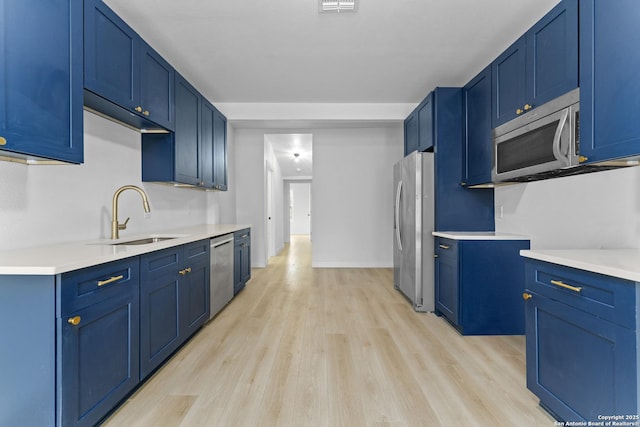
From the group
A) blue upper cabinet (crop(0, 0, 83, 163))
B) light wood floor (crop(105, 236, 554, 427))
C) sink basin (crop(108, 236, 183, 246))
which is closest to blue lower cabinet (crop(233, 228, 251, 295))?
light wood floor (crop(105, 236, 554, 427))

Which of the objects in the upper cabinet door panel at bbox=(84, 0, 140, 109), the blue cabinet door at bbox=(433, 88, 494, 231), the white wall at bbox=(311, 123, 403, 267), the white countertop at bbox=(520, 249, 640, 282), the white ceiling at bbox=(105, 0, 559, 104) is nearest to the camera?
the white countertop at bbox=(520, 249, 640, 282)

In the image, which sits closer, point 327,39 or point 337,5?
point 337,5

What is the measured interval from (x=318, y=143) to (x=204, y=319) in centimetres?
382

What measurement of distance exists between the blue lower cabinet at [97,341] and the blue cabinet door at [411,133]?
3389mm

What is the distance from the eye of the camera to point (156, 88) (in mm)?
2570

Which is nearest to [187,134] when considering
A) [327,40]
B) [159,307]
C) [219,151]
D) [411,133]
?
[219,151]

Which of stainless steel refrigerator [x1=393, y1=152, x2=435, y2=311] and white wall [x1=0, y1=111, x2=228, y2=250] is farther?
stainless steel refrigerator [x1=393, y1=152, x2=435, y2=311]

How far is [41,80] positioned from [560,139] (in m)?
2.97

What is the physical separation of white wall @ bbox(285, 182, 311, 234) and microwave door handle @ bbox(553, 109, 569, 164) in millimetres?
12009

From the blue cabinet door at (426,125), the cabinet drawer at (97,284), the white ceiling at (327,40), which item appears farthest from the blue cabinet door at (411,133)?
the cabinet drawer at (97,284)

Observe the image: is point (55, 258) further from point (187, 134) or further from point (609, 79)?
point (609, 79)

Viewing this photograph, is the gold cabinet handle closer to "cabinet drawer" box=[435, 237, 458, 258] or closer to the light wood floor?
the light wood floor

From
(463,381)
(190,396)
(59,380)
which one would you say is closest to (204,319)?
(190,396)

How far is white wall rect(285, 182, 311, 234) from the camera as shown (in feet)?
45.5
